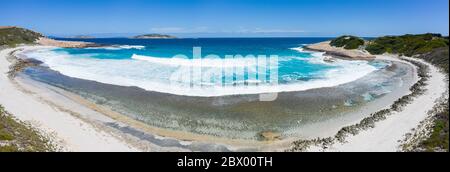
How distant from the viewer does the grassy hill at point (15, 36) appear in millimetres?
61219

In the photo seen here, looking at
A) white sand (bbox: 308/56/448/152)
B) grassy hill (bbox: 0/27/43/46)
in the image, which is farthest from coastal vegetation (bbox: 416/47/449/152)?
grassy hill (bbox: 0/27/43/46)

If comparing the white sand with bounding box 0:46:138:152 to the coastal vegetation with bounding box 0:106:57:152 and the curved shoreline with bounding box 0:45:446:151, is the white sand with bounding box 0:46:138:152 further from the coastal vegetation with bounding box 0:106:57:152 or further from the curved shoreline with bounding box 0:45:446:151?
the curved shoreline with bounding box 0:45:446:151

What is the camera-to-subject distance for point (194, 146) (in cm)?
1047

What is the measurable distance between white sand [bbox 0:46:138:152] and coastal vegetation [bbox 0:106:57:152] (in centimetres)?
38

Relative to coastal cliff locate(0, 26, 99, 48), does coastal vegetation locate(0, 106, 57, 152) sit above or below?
below

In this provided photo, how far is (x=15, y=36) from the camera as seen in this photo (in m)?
68.1

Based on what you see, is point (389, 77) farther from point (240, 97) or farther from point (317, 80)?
point (240, 97)

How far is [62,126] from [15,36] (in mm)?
67431

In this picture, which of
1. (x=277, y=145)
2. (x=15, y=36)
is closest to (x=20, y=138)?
(x=277, y=145)

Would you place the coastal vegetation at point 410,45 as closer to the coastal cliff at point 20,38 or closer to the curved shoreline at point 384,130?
the curved shoreline at point 384,130

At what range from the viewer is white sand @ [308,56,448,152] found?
9.92 metres

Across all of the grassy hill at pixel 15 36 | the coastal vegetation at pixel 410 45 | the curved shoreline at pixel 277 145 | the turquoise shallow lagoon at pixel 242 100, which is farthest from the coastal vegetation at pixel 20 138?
the grassy hill at pixel 15 36

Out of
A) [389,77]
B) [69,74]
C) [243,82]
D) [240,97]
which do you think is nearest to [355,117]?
[240,97]
